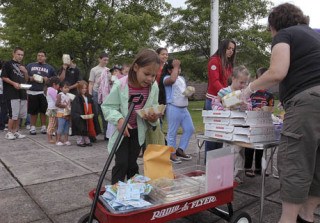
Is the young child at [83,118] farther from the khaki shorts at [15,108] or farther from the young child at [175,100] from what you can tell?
the young child at [175,100]

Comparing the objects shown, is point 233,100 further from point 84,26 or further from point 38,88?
point 84,26

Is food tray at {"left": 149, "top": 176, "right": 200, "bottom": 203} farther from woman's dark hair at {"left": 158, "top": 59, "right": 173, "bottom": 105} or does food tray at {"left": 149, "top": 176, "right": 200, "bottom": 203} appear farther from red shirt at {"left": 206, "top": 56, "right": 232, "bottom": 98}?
woman's dark hair at {"left": 158, "top": 59, "right": 173, "bottom": 105}

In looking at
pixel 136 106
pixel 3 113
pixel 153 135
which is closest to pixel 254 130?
pixel 153 135

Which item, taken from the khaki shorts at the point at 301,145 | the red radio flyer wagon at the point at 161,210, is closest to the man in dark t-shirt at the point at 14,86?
the red radio flyer wagon at the point at 161,210

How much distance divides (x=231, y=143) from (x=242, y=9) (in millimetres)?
17238

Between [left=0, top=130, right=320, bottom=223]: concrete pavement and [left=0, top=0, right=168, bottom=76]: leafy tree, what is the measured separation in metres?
6.00

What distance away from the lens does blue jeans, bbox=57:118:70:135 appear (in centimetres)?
688

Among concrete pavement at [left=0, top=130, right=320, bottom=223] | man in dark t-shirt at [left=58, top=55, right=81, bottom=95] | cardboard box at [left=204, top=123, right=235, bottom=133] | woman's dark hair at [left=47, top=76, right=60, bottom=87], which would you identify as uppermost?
man in dark t-shirt at [left=58, top=55, right=81, bottom=95]

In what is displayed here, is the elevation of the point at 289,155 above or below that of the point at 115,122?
below

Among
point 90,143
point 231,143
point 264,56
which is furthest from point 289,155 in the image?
point 264,56

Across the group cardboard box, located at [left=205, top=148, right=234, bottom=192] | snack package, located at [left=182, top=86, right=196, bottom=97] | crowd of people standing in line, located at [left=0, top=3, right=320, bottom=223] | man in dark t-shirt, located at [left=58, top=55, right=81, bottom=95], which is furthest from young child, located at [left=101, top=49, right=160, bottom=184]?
man in dark t-shirt, located at [left=58, top=55, right=81, bottom=95]

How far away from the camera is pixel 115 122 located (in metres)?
2.87

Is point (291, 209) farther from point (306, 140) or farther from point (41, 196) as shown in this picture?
point (41, 196)

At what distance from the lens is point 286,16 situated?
2.69 m
